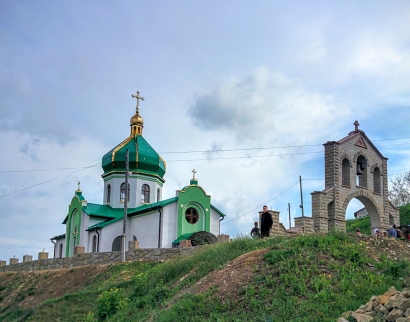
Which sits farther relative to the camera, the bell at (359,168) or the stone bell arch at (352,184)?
the bell at (359,168)

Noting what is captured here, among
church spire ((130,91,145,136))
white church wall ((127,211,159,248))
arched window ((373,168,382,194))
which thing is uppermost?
church spire ((130,91,145,136))

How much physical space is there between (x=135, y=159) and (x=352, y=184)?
15.0 m

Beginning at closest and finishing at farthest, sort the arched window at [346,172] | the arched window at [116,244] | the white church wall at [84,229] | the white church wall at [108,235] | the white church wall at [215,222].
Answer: the arched window at [346,172]
the white church wall at [108,235]
the arched window at [116,244]
the white church wall at [215,222]
the white church wall at [84,229]

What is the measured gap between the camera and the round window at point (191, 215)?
101 ft

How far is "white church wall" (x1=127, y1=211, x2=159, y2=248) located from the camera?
2992 centimetres

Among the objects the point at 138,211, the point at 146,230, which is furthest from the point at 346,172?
the point at 138,211

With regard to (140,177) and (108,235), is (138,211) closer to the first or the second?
(108,235)

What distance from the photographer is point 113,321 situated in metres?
12.0

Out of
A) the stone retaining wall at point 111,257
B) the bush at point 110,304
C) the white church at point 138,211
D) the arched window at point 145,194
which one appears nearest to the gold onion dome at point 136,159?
the white church at point 138,211

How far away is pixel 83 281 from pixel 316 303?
13.3 m

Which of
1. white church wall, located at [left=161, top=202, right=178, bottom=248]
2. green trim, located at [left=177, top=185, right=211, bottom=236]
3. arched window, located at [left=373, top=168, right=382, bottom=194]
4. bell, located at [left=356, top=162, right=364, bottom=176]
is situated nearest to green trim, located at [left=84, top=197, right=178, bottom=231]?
white church wall, located at [left=161, top=202, right=178, bottom=248]

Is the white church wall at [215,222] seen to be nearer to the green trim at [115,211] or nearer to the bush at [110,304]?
the green trim at [115,211]

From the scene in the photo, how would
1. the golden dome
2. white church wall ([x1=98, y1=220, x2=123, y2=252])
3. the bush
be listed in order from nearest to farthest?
the bush
white church wall ([x1=98, y1=220, x2=123, y2=252])
the golden dome

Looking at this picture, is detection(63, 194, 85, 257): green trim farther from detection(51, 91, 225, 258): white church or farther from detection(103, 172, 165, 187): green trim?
detection(103, 172, 165, 187): green trim
